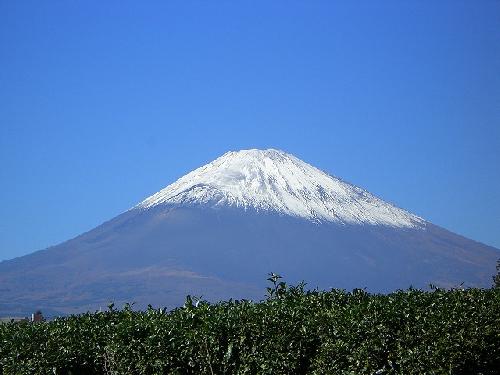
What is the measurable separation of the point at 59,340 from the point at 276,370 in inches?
128

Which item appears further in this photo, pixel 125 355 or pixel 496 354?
pixel 125 355

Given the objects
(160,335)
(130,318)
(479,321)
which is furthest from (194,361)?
(479,321)

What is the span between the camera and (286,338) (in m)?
10.4

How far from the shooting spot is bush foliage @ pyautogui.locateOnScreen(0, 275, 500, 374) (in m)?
9.91

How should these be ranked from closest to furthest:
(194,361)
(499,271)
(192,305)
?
1. (194,361)
2. (192,305)
3. (499,271)

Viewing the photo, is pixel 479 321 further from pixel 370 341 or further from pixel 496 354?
pixel 370 341

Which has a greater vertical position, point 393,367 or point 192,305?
point 192,305

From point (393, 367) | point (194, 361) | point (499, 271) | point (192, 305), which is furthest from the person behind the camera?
point (499, 271)

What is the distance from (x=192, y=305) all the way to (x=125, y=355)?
1140 mm

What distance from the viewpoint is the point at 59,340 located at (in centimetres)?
1185

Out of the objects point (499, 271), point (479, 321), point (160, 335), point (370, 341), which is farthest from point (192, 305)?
point (499, 271)

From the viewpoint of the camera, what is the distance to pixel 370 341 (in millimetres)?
9906

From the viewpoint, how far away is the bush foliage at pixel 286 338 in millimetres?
9914

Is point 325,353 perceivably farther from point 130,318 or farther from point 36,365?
point 36,365
